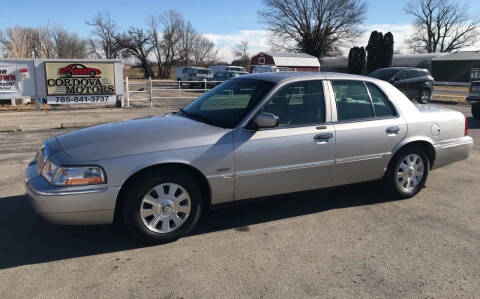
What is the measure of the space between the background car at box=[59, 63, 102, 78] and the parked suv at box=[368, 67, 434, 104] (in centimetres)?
1214

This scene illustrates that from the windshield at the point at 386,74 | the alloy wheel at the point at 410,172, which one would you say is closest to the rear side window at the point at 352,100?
the alloy wheel at the point at 410,172

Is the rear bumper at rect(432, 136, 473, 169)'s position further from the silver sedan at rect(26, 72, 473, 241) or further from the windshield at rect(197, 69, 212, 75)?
the windshield at rect(197, 69, 212, 75)

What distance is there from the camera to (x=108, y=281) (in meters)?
3.10

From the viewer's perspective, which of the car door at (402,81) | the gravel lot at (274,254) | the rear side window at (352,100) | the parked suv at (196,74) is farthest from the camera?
the parked suv at (196,74)

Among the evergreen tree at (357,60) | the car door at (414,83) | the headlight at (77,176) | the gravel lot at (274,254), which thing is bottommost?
the gravel lot at (274,254)

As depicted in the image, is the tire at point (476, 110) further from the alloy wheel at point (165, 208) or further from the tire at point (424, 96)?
the alloy wheel at point (165, 208)

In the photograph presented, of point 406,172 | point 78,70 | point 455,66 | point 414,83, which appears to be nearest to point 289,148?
point 406,172

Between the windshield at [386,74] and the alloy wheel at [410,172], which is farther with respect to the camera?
the windshield at [386,74]

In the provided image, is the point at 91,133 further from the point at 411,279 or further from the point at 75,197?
the point at 411,279

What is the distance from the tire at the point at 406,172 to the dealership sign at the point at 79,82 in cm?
1246

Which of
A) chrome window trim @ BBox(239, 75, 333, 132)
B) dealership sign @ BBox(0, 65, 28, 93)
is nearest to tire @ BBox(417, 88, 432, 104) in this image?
chrome window trim @ BBox(239, 75, 333, 132)

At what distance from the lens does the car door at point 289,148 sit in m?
3.92

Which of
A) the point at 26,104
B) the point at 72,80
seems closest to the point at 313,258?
the point at 72,80

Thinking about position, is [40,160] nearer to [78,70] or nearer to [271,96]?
[271,96]
